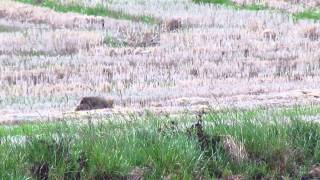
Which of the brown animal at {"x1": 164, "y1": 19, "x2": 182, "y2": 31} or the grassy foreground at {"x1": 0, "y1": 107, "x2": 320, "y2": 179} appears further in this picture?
the brown animal at {"x1": 164, "y1": 19, "x2": 182, "y2": 31}

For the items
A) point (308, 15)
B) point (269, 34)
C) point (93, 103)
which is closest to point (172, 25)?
point (269, 34)

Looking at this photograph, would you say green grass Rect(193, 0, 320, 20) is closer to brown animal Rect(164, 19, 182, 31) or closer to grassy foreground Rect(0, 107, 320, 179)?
A: brown animal Rect(164, 19, 182, 31)

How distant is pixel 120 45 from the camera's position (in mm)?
25766

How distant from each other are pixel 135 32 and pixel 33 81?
7835 mm

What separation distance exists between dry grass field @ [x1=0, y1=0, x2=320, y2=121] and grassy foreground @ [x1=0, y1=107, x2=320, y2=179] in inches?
167

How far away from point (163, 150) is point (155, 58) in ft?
47.6

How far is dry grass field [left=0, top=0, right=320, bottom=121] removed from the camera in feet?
55.1

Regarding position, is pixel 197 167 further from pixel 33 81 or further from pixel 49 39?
pixel 49 39

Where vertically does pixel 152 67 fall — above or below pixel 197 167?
below

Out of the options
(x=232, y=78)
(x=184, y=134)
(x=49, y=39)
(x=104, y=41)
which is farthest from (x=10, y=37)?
(x=184, y=134)

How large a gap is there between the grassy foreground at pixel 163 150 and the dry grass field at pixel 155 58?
Result: 167 inches

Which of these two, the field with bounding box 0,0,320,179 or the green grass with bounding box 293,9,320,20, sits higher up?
the field with bounding box 0,0,320,179

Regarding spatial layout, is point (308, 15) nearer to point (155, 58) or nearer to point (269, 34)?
point (269, 34)

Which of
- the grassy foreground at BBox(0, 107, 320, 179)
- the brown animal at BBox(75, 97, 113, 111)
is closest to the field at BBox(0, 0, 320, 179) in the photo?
the grassy foreground at BBox(0, 107, 320, 179)
